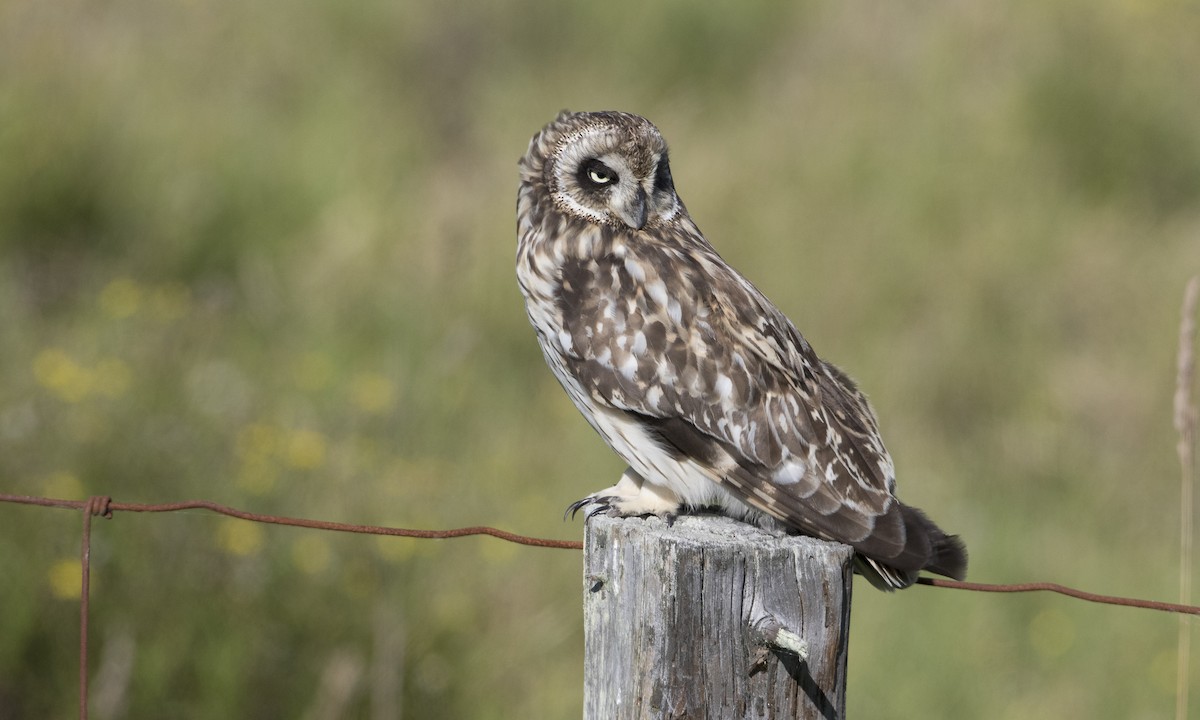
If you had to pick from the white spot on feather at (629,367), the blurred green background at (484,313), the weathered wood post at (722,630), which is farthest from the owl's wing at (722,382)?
the blurred green background at (484,313)

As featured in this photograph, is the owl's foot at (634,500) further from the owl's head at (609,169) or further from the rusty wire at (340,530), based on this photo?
the owl's head at (609,169)

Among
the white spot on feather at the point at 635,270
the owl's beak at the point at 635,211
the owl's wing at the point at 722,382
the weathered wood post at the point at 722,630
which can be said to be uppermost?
the owl's beak at the point at 635,211

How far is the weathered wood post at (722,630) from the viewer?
2.28 metres

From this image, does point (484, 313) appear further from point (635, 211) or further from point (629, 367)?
point (629, 367)

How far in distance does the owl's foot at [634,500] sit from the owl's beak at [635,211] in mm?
597

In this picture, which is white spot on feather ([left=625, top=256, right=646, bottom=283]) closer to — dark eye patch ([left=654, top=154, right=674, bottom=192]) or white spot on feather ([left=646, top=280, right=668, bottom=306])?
white spot on feather ([left=646, top=280, right=668, bottom=306])

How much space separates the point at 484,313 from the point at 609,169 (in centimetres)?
387

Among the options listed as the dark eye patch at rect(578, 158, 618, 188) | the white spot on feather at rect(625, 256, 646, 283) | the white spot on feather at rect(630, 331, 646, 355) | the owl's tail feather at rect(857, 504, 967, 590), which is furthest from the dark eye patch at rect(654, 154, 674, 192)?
the owl's tail feather at rect(857, 504, 967, 590)

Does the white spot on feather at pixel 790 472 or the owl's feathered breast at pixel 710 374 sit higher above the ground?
the owl's feathered breast at pixel 710 374

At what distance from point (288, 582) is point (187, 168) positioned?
3.84 metres

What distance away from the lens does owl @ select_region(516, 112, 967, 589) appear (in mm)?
2859

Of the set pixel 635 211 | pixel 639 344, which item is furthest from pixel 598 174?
pixel 639 344

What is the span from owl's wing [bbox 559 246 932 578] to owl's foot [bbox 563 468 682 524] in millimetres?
126

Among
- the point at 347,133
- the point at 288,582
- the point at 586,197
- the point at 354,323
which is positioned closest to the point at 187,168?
the point at 347,133
